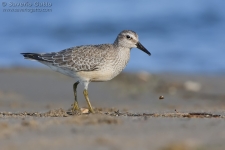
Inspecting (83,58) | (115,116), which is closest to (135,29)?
(83,58)

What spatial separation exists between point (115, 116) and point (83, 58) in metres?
1.81

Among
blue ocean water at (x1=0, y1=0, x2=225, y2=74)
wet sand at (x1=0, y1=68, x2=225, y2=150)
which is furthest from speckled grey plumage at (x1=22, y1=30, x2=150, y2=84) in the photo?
blue ocean water at (x1=0, y1=0, x2=225, y2=74)

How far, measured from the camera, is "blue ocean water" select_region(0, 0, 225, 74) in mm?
15969

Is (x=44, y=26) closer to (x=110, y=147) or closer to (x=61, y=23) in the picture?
(x=61, y=23)

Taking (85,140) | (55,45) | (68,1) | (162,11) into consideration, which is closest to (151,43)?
(55,45)

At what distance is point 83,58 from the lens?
7.95 m

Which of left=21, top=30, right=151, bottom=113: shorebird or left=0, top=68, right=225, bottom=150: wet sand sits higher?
left=21, top=30, right=151, bottom=113: shorebird

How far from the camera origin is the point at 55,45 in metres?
18.9

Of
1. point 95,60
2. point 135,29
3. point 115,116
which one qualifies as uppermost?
point 135,29

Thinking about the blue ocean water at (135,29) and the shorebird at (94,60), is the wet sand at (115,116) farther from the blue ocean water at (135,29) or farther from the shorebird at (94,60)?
the blue ocean water at (135,29)

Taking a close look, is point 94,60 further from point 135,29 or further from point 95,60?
point 135,29

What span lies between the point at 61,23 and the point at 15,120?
1765 centimetres

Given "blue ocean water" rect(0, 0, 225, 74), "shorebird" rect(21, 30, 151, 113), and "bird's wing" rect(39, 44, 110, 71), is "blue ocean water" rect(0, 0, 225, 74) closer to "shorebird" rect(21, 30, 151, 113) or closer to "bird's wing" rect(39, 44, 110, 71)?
"shorebird" rect(21, 30, 151, 113)

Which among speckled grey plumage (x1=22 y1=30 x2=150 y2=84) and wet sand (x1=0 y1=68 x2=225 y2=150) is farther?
speckled grey plumage (x1=22 y1=30 x2=150 y2=84)
